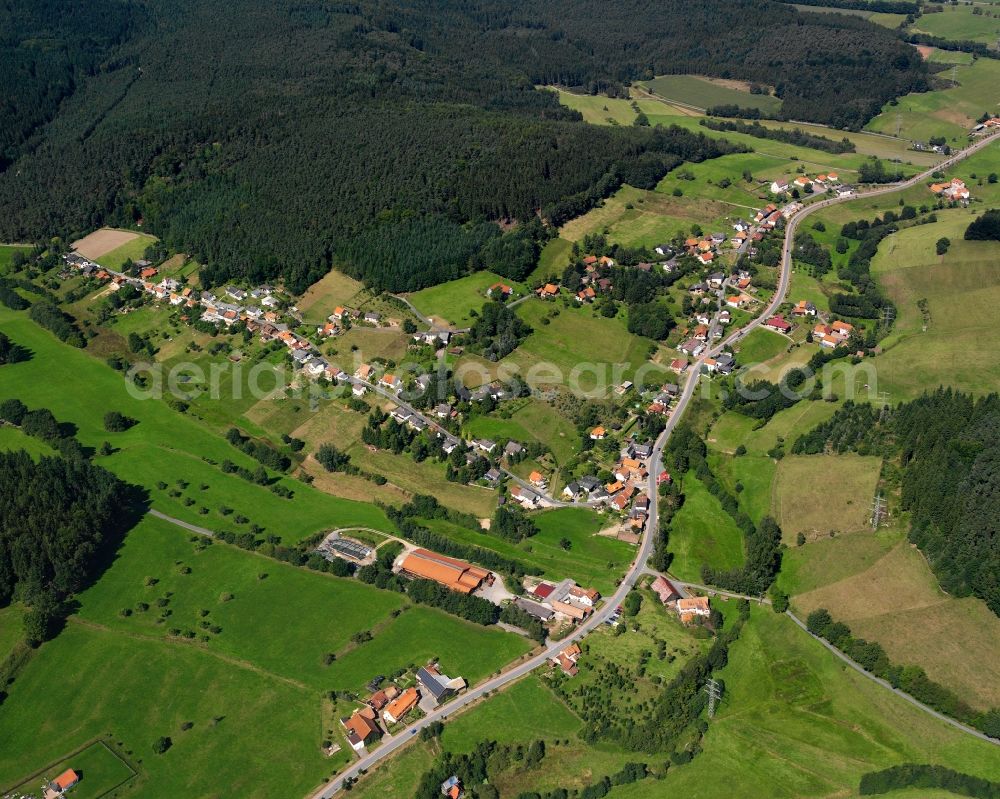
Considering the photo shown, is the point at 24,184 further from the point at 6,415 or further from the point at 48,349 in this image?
the point at 6,415

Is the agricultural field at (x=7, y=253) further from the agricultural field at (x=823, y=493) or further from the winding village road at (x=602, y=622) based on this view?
the agricultural field at (x=823, y=493)

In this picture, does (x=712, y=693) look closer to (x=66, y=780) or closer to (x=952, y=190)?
(x=66, y=780)

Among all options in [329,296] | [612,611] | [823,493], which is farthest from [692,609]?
[329,296]

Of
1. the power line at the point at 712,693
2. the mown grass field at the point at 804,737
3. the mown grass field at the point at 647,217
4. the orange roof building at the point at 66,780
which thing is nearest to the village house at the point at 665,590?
the mown grass field at the point at 804,737

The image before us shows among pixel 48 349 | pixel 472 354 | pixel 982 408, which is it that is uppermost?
pixel 982 408

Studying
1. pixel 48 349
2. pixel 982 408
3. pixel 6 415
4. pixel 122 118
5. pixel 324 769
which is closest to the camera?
pixel 324 769

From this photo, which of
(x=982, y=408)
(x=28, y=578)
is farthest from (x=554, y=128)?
(x=28, y=578)

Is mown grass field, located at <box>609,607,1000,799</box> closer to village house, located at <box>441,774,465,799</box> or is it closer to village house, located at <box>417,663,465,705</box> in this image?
village house, located at <box>441,774,465,799</box>

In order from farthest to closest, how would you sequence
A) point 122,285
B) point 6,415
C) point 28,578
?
point 122,285 → point 6,415 → point 28,578
